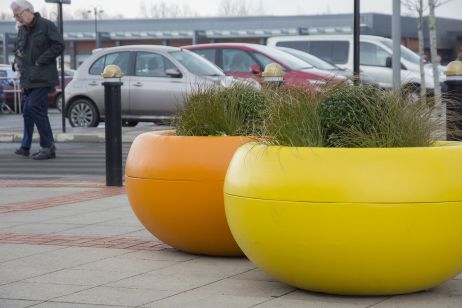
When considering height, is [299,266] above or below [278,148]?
below

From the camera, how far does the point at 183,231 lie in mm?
6863

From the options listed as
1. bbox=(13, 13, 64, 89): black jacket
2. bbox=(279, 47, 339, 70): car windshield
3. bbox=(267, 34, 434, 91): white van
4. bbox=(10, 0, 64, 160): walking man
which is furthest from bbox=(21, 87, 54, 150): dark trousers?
bbox=(267, 34, 434, 91): white van

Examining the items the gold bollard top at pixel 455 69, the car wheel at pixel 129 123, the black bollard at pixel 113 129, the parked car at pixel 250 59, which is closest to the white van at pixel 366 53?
the parked car at pixel 250 59

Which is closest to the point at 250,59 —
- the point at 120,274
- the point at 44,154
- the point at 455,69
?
the point at 44,154

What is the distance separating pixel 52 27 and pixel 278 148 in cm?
913

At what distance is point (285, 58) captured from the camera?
21.7 meters

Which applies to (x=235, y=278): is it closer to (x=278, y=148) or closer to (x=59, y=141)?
(x=278, y=148)

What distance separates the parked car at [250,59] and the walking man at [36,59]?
6.50 metres

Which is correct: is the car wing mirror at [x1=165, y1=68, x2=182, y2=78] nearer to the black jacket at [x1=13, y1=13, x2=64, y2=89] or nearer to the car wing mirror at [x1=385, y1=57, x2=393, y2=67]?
the black jacket at [x1=13, y1=13, x2=64, y2=89]

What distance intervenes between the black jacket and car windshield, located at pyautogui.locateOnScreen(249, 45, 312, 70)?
7560 mm

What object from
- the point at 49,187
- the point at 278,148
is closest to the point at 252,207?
the point at 278,148

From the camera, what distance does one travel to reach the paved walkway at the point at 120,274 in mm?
5551

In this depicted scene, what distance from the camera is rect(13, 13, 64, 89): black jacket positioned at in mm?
14219

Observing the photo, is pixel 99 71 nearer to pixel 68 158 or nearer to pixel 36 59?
pixel 68 158
